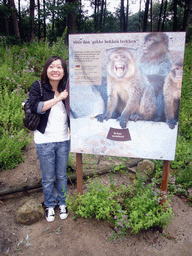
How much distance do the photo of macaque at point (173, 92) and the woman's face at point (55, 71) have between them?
1.31 meters

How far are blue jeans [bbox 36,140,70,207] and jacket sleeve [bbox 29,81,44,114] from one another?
19.4 inches

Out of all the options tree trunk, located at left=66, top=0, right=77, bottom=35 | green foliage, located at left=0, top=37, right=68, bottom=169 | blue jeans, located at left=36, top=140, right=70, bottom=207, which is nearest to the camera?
blue jeans, located at left=36, top=140, right=70, bottom=207

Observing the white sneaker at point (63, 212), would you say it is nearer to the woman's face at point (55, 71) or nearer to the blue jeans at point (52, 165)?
the blue jeans at point (52, 165)

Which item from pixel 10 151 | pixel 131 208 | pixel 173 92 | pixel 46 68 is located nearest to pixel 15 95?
pixel 10 151

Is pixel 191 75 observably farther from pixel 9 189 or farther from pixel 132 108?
pixel 9 189

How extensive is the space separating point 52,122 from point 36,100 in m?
0.35

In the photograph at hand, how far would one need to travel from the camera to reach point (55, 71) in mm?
2543

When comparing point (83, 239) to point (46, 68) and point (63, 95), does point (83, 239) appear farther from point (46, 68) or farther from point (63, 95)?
point (46, 68)

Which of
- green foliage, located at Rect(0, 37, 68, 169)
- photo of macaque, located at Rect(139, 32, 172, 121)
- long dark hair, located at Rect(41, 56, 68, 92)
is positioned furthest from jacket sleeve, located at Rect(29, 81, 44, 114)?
green foliage, located at Rect(0, 37, 68, 169)

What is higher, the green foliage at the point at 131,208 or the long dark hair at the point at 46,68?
the long dark hair at the point at 46,68

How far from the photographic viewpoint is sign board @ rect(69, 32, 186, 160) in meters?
2.15

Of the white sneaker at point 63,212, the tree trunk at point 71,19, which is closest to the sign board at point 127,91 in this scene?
the white sneaker at point 63,212

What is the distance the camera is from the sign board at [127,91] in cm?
215

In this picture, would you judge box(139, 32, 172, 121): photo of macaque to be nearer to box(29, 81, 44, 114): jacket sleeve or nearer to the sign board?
the sign board
